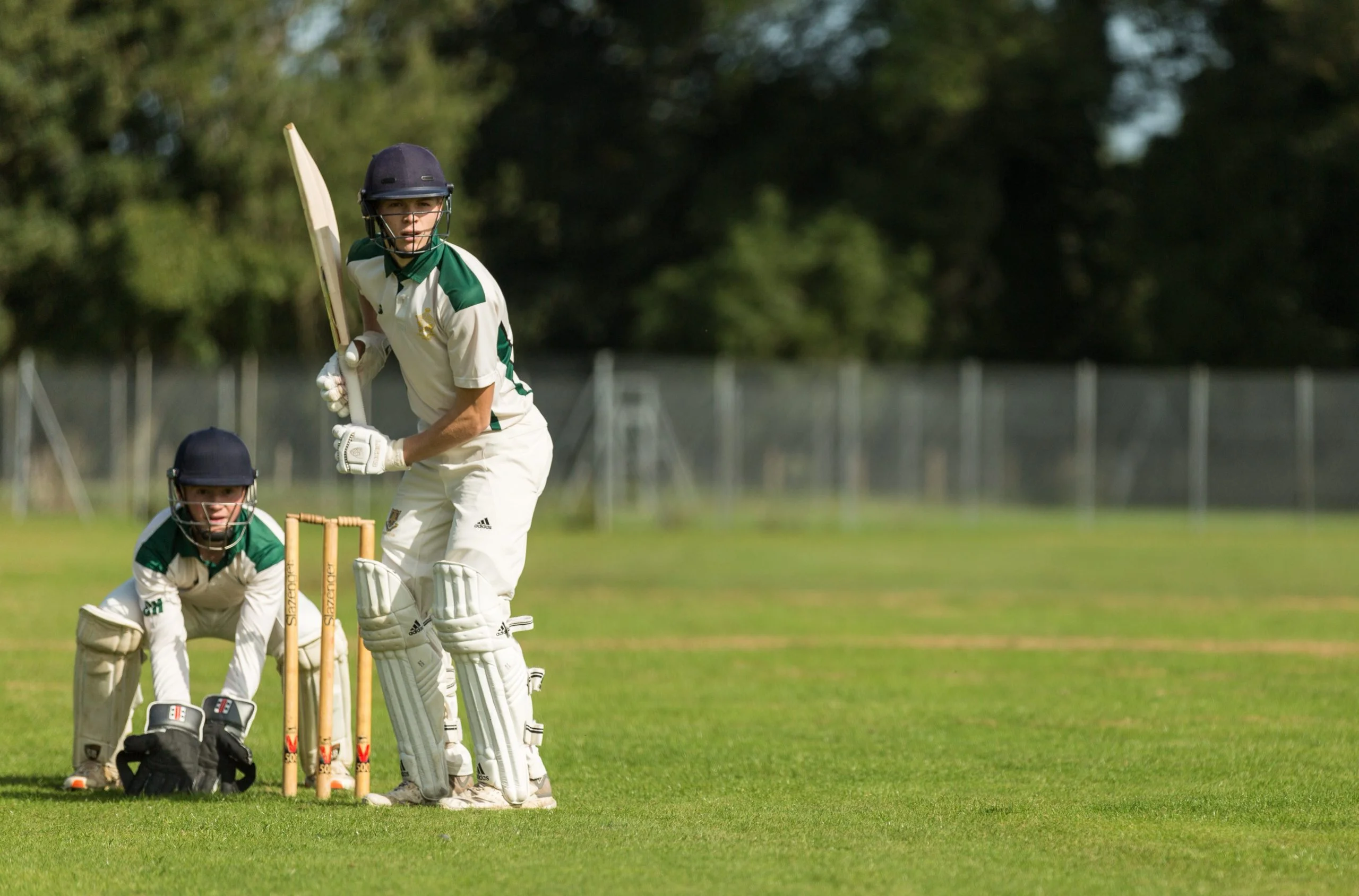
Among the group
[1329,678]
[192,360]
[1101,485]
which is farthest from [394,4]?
[1329,678]

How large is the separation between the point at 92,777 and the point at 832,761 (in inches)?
114

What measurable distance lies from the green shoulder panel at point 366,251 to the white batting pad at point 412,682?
3.39ft

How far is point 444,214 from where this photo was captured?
624 centimetres

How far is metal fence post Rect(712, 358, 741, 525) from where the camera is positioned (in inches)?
1155

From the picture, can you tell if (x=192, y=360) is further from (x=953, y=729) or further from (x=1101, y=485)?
(x=953, y=729)

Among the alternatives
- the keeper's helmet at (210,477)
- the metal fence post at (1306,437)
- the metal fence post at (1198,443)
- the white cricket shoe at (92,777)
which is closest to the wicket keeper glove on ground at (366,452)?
the keeper's helmet at (210,477)

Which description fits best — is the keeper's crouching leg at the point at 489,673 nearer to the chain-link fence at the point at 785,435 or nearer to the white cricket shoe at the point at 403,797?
the white cricket shoe at the point at 403,797

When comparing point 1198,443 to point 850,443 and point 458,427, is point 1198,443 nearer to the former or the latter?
point 850,443

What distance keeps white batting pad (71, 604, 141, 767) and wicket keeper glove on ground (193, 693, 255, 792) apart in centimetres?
44

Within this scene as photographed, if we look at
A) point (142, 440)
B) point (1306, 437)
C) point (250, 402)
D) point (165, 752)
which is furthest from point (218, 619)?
point (1306, 437)

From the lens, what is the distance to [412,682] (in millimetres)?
6277

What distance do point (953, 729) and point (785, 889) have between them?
3789mm

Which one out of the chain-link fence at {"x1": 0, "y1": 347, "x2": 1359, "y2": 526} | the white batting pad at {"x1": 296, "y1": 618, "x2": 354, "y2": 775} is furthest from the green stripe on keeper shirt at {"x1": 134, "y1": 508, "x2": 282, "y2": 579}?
the chain-link fence at {"x1": 0, "y1": 347, "x2": 1359, "y2": 526}

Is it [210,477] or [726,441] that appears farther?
[726,441]
